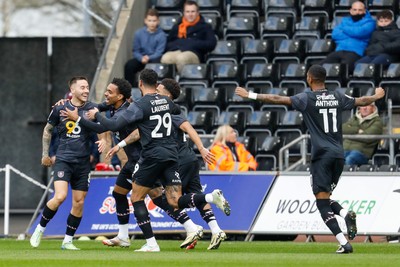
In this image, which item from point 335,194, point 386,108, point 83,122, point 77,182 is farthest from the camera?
point 386,108

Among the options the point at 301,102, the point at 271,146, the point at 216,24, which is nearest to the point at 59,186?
the point at 301,102

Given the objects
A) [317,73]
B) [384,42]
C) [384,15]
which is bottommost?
[384,42]

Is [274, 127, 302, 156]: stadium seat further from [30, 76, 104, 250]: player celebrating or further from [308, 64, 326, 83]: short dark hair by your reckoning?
[308, 64, 326, 83]: short dark hair

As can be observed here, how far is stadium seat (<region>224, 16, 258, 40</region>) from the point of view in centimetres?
3097

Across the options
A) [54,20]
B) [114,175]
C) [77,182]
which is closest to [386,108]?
[114,175]

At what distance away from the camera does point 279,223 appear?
2447 cm

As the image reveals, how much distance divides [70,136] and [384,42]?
9.13 m

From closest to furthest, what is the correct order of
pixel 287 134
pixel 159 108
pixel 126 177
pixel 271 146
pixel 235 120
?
pixel 159 108 → pixel 126 177 → pixel 271 146 → pixel 287 134 → pixel 235 120

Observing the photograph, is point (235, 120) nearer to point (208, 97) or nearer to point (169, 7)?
point (208, 97)

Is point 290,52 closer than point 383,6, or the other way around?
point 290,52

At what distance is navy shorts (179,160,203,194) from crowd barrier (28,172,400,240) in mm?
3206

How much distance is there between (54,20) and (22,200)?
52.4 feet

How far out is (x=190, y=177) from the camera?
2152cm

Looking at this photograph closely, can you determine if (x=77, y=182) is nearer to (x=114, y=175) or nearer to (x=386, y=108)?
(x=114, y=175)
